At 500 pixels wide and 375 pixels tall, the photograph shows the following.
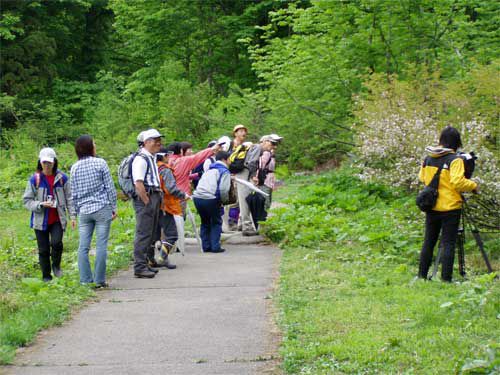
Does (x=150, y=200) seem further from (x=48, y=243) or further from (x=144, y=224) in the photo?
(x=48, y=243)

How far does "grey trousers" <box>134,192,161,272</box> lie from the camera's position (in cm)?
980

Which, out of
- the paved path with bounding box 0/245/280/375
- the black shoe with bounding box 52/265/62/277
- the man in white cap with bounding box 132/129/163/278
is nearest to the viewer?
the paved path with bounding box 0/245/280/375

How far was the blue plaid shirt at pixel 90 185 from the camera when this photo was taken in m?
9.16

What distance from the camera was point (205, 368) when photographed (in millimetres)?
5695

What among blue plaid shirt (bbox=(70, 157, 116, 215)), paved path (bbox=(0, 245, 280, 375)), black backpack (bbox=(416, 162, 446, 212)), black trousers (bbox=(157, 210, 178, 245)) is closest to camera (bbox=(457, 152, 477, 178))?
black backpack (bbox=(416, 162, 446, 212))

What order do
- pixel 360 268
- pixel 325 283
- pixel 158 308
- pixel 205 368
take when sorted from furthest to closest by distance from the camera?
pixel 360 268, pixel 325 283, pixel 158 308, pixel 205 368

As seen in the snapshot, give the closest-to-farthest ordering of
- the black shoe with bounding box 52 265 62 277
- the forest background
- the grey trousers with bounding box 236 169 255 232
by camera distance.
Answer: the black shoe with bounding box 52 265 62 277 < the forest background < the grey trousers with bounding box 236 169 255 232

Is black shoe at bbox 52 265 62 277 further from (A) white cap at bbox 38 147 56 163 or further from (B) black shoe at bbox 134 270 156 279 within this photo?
(A) white cap at bbox 38 147 56 163

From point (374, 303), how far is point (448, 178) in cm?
187

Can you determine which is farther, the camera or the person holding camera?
the person holding camera

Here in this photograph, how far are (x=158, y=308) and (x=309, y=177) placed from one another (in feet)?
58.3

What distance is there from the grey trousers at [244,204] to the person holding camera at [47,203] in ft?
15.4

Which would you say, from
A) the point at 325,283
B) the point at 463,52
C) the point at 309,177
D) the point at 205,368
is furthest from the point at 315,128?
the point at 205,368

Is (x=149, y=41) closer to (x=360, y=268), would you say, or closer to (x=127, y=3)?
(x=127, y=3)
